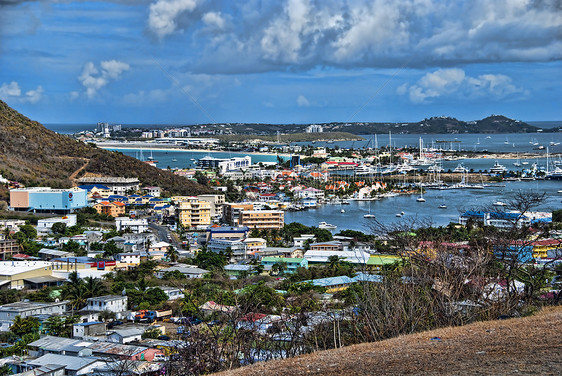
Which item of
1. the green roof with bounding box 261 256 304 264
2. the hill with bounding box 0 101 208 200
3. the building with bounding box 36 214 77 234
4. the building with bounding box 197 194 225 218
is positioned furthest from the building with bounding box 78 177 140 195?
the green roof with bounding box 261 256 304 264

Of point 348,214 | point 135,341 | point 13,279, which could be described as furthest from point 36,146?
point 135,341

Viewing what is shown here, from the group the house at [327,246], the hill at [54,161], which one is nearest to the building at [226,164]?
the hill at [54,161]

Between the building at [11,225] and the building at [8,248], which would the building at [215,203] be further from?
the building at [8,248]

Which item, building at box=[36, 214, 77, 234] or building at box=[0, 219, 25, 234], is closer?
building at box=[0, 219, 25, 234]

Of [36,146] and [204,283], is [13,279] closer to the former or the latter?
[204,283]

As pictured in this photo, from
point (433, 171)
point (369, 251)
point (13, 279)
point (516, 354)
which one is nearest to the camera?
point (516, 354)

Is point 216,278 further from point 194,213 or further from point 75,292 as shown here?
point 194,213

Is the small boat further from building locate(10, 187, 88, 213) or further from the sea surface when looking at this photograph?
Result: building locate(10, 187, 88, 213)
